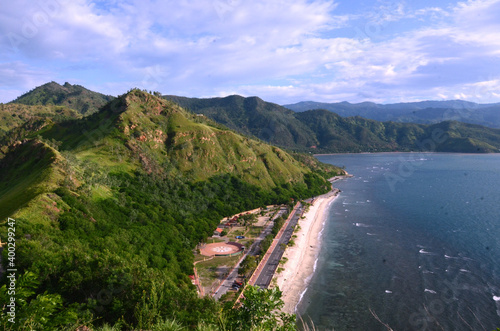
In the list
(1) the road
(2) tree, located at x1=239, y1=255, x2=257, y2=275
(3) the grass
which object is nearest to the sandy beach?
(2) tree, located at x1=239, y1=255, x2=257, y2=275

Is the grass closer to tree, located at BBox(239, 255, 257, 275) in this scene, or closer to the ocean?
tree, located at BBox(239, 255, 257, 275)

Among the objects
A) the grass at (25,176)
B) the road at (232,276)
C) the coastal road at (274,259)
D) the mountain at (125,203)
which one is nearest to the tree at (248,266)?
the road at (232,276)

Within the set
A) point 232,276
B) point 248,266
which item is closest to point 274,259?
point 248,266

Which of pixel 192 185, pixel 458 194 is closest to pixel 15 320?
pixel 192 185

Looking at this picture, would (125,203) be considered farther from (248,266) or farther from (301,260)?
(301,260)

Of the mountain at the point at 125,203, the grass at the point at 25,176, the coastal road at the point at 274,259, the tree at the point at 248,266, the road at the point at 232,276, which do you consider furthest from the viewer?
the tree at the point at 248,266

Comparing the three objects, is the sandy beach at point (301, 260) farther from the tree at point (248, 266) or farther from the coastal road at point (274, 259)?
the tree at point (248, 266)

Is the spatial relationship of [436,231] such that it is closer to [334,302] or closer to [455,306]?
[455,306]
